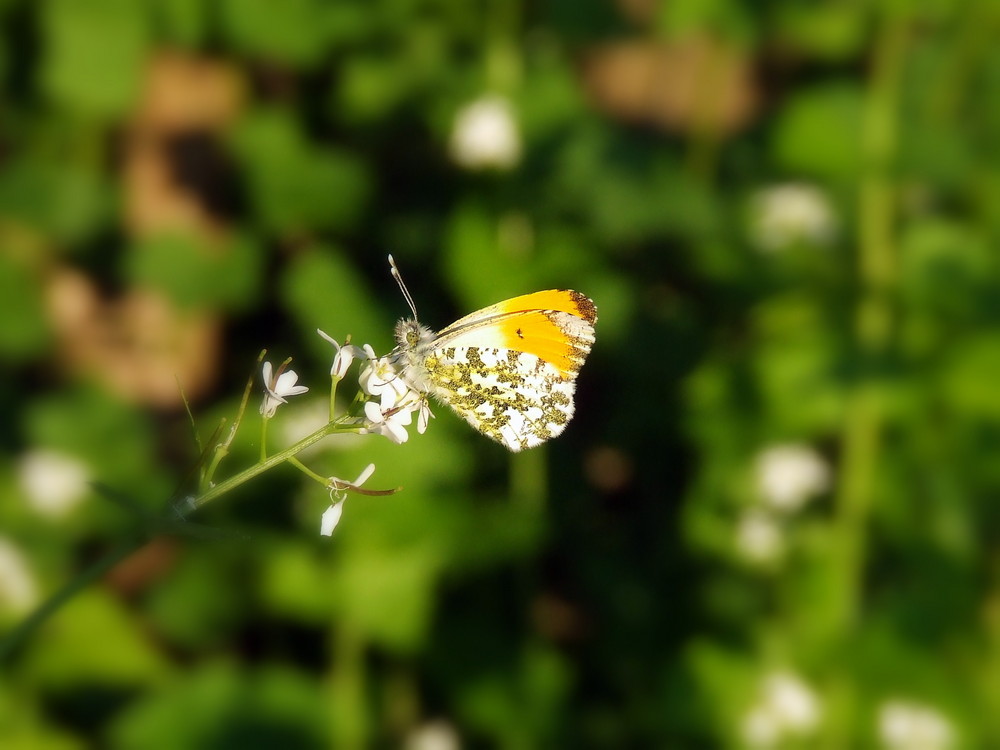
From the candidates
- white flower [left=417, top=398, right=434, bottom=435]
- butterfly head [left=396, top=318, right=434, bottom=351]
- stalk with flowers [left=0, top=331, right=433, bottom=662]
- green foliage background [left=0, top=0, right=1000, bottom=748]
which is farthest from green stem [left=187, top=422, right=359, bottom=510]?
green foliage background [left=0, top=0, right=1000, bottom=748]

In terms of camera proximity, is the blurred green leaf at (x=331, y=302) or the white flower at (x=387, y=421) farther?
the blurred green leaf at (x=331, y=302)

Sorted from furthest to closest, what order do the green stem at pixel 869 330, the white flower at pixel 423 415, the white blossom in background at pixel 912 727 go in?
the green stem at pixel 869 330, the white blossom in background at pixel 912 727, the white flower at pixel 423 415

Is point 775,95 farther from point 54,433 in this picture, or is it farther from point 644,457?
point 54,433

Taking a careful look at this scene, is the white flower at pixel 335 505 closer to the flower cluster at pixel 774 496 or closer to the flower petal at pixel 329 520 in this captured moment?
the flower petal at pixel 329 520

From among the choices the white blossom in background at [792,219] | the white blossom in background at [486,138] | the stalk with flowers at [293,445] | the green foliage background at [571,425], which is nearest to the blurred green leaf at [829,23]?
the green foliage background at [571,425]

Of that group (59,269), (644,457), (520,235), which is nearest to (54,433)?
(59,269)

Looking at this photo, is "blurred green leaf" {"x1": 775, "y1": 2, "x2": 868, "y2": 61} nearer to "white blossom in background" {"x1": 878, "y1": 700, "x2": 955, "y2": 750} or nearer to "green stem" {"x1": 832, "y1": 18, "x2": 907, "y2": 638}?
"green stem" {"x1": 832, "y1": 18, "x2": 907, "y2": 638}

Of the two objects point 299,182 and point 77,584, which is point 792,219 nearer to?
point 299,182

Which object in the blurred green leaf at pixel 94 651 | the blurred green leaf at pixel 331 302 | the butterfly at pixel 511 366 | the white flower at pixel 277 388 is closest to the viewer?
the white flower at pixel 277 388
